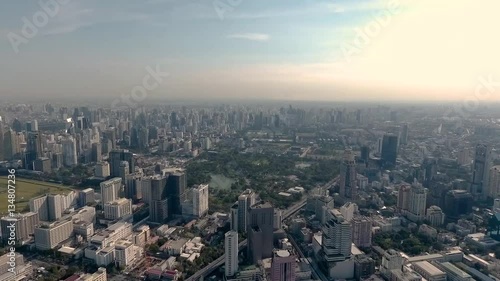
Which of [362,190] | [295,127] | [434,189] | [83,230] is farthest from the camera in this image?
[295,127]

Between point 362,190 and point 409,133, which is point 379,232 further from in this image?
point 409,133

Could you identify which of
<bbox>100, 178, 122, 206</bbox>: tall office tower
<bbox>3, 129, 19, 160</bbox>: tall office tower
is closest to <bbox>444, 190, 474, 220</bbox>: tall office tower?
<bbox>100, 178, 122, 206</bbox>: tall office tower

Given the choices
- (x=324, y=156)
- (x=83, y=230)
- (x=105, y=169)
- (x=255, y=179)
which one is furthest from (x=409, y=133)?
(x=83, y=230)

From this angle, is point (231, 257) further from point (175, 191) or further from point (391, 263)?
point (175, 191)

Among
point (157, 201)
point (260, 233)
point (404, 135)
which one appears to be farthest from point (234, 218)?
point (404, 135)

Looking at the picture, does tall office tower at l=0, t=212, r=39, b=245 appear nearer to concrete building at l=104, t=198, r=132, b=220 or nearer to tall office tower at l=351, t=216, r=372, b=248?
concrete building at l=104, t=198, r=132, b=220

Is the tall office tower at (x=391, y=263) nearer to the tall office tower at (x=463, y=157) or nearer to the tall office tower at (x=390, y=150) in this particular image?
the tall office tower at (x=390, y=150)

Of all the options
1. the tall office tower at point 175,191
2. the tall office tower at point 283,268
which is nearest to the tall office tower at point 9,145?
the tall office tower at point 175,191
